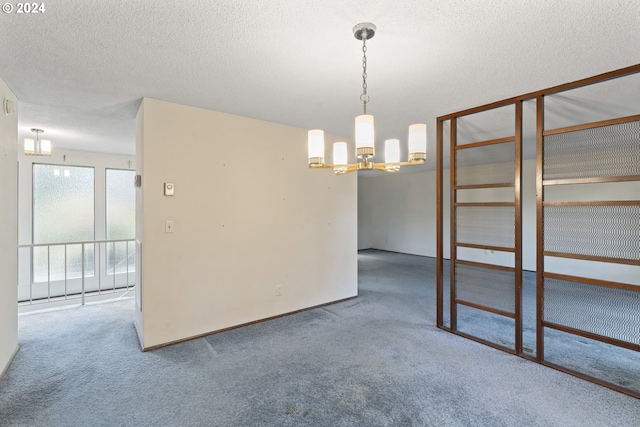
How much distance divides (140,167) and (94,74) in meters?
0.95

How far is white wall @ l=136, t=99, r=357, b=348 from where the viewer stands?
2.98 meters

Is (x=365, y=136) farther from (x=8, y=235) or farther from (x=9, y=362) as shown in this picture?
(x=9, y=362)

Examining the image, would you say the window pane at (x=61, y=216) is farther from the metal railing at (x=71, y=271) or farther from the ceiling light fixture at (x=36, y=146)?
the ceiling light fixture at (x=36, y=146)

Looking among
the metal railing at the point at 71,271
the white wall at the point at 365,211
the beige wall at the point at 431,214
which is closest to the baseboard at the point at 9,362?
the metal railing at the point at 71,271

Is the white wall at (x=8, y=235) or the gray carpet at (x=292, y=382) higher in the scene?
the white wall at (x=8, y=235)

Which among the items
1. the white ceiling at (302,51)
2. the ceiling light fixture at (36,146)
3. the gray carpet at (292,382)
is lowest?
the gray carpet at (292,382)

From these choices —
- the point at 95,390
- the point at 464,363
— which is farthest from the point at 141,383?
the point at 464,363

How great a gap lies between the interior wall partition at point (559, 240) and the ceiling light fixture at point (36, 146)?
16.7 feet

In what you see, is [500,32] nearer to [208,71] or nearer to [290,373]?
[208,71]

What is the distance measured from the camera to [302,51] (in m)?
2.07

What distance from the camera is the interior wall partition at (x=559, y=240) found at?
90.3 inches

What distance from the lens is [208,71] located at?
7.77 feet

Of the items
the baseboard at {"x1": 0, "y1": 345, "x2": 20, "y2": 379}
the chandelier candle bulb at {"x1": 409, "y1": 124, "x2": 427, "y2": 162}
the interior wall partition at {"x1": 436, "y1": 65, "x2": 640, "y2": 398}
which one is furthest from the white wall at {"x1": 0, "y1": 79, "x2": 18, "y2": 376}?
the interior wall partition at {"x1": 436, "y1": 65, "x2": 640, "y2": 398}

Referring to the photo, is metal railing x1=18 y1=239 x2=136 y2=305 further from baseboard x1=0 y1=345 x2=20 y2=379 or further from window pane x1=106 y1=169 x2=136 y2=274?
baseboard x1=0 y1=345 x2=20 y2=379
